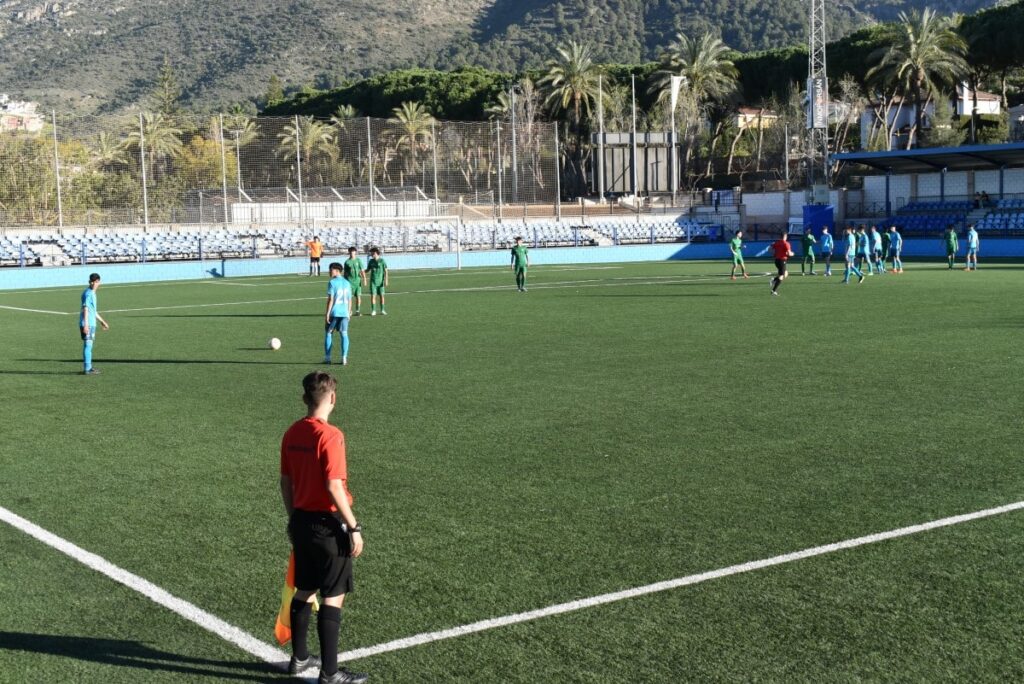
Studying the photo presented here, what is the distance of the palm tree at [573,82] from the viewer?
3558 inches

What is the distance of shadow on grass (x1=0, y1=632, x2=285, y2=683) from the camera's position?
18.3ft

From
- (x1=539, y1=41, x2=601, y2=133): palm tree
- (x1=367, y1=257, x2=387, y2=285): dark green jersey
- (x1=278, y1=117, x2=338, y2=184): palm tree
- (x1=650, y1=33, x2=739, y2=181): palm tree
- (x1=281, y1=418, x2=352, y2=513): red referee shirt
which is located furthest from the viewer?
(x1=650, y1=33, x2=739, y2=181): palm tree

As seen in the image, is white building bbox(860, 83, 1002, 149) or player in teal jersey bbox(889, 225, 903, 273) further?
white building bbox(860, 83, 1002, 149)

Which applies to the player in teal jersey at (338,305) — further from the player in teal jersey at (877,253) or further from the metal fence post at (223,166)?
the metal fence post at (223,166)

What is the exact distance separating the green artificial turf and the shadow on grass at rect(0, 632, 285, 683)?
0.02 metres

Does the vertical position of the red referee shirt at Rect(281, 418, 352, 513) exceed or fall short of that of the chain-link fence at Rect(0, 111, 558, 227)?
it falls short

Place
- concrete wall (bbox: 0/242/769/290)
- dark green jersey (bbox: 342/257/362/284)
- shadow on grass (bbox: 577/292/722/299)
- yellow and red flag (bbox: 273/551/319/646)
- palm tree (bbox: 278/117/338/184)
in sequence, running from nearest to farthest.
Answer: yellow and red flag (bbox: 273/551/319/646), dark green jersey (bbox: 342/257/362/284), shadow on grass (bbox: 577/292/722/299), concrete wall (bbox: 0/242/769/290), palm tree (bbox: 278/117/338/184)

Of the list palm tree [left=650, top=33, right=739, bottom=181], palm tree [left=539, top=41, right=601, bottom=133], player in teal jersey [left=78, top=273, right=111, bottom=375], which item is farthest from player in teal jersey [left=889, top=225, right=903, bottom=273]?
palm tree [left=539, top=41, right=601, bottom=133]

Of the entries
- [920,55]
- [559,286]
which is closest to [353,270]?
[559,286]

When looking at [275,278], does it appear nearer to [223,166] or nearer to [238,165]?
[223,166]

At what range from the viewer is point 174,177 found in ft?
161

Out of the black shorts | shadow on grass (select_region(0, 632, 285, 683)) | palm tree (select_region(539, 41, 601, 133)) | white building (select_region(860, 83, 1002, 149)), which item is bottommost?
shadow on grass (select_region(0, 632, 285, 683))

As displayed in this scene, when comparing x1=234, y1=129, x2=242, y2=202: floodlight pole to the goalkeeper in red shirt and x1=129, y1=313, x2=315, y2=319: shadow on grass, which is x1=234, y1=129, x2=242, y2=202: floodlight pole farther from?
the goalkeeper in red shirt

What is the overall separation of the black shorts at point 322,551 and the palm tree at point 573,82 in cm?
8604
